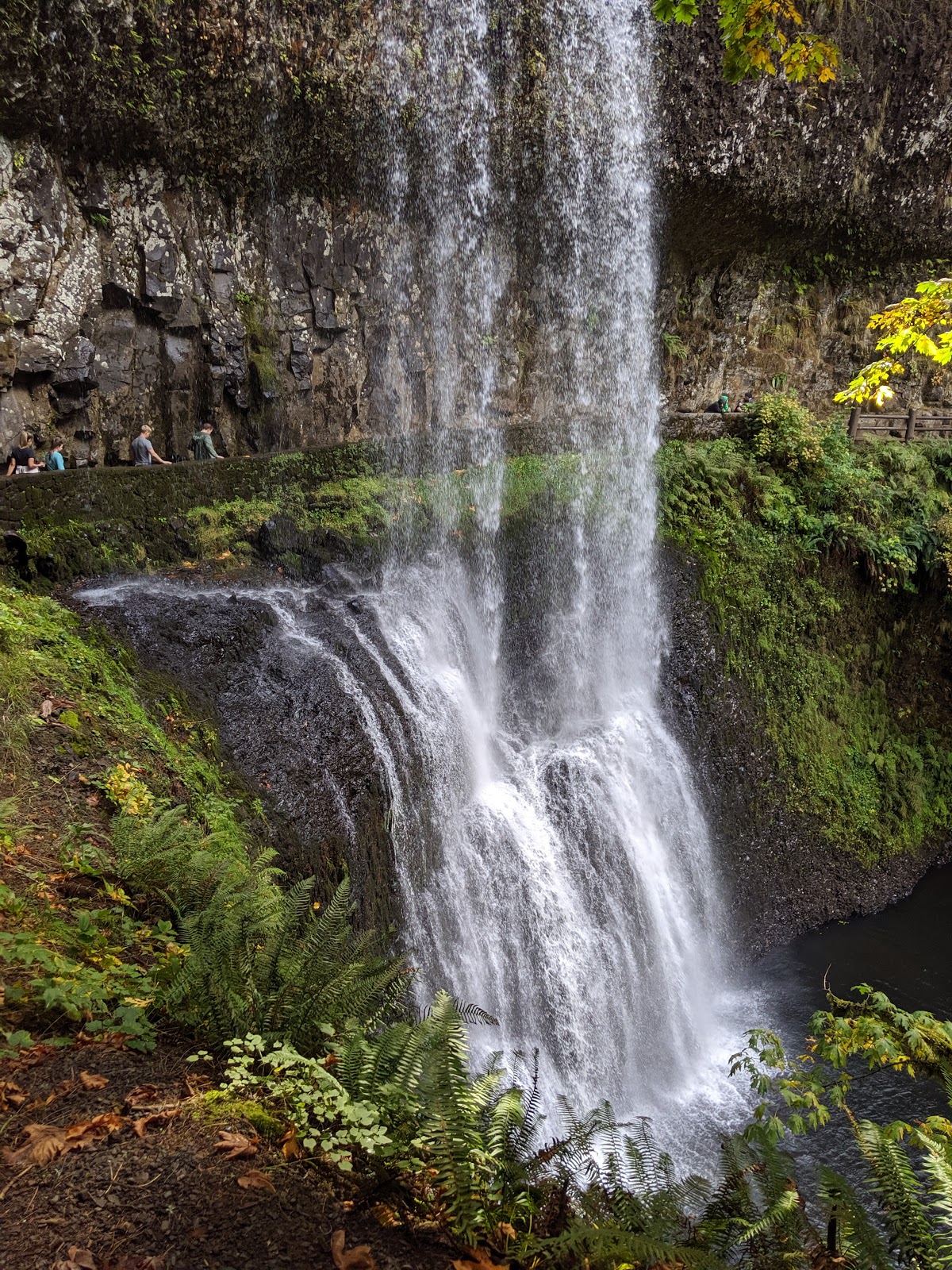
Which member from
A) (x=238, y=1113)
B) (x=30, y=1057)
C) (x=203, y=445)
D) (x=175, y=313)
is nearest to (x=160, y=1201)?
(x=238, y=1113)

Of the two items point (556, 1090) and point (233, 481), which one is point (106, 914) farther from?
point (233, 481)

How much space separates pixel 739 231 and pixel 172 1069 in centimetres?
1628

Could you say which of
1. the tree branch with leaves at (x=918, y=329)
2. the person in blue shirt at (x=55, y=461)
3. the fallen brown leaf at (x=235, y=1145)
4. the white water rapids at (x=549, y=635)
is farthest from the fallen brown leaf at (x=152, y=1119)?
the person in blue shirt at (x=55, y=461)

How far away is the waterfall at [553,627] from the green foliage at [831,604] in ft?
4.01

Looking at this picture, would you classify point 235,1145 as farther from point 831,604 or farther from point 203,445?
point 831,604

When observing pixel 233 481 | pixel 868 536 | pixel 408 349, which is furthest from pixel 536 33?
pixel 868 536

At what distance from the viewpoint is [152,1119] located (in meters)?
2.71

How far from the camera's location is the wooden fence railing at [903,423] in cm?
1460

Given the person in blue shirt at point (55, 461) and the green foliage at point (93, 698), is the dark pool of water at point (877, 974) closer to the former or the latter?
the green foliage at point (93, 698)

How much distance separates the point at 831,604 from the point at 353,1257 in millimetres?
12264

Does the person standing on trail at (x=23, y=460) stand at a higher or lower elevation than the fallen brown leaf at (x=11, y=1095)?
higher

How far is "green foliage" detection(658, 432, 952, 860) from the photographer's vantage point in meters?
12.0

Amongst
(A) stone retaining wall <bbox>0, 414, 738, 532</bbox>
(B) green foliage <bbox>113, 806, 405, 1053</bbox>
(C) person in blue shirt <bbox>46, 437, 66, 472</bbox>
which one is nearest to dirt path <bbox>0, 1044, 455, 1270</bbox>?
(B) green foliage <bbox>113, 806, 405, 1053</bbox>

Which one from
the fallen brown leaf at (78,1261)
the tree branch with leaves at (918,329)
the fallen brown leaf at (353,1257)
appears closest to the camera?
the fallen brown leaf at (78,1261)
